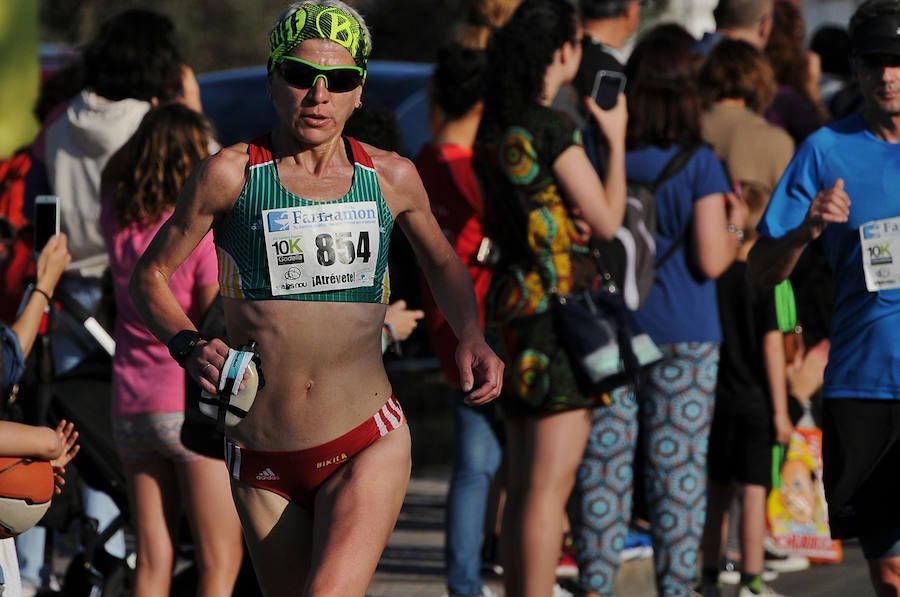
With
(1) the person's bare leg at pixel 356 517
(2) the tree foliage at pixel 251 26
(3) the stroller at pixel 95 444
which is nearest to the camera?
(1) the person's bare leg at pixel 356 517

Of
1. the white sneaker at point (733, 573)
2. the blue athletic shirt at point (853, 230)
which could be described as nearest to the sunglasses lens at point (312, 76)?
the blue athletic shirt at point (853, 230)

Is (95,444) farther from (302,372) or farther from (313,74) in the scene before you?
(313,74)

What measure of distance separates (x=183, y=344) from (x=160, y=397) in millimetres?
1367

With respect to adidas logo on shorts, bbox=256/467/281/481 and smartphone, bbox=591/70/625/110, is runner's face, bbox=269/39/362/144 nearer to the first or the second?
adidas logo on shorts, bbox=256/467/281/481

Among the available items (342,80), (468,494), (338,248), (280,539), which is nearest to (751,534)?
(468,494)

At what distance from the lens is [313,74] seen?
4047 mm

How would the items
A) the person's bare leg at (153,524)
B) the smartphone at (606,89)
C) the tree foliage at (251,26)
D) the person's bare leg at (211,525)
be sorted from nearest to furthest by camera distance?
the person's bare leg at (211,525)
the person's bare leg at (153,524)
the smartphone at (606,89)
the tree foliage at (251,26)

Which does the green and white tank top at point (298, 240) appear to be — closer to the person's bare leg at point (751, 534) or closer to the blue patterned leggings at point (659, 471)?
the blue patterned leggings at point (659, 471)

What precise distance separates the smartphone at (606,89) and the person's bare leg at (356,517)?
82.7 inches

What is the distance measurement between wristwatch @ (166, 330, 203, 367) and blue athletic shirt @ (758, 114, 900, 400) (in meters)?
1.87

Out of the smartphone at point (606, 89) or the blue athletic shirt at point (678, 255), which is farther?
the blue athletic shirt at point (678, 255)

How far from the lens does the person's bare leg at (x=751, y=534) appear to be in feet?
22.2

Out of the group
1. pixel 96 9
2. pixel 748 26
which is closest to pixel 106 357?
pixel 748 26

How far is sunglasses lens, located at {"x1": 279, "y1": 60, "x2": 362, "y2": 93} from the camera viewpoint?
4043 millimetres
